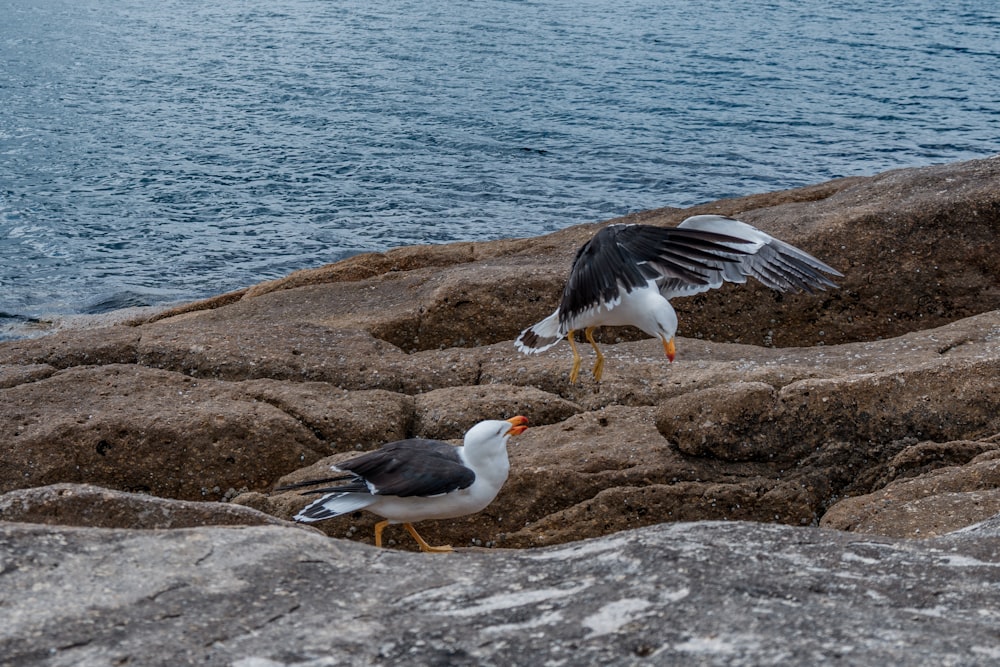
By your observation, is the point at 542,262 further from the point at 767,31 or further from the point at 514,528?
the point at 767,31

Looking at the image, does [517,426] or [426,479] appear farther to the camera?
[517,426]

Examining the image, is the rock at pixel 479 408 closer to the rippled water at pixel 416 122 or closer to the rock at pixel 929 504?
the rock at pixel 929 504

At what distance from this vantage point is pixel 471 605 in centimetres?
369

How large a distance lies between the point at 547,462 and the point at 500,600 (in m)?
3.85

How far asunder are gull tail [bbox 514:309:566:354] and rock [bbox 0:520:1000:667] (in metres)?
4.68

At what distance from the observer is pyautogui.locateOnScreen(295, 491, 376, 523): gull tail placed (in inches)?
261

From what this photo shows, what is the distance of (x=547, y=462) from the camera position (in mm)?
7555

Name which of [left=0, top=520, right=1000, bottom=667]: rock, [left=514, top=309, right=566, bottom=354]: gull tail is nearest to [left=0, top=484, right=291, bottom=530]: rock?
[left=0, top=520, right=1000, bottom=667]: rock

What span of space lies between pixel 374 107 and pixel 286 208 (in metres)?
8.00

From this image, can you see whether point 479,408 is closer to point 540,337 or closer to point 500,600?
point 540,337

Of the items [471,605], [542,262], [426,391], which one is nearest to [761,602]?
[471,605]

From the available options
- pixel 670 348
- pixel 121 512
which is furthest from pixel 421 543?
pixel 670 348

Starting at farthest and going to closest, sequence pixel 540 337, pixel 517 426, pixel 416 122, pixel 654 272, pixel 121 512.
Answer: pixel 416 122, pixel 540 337, pixel 654 272, pixel 517 426, pixel 121 512

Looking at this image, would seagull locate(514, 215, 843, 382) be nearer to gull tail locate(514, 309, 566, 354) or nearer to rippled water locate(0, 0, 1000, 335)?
gull tail locate(514, 309, 566, 354)
